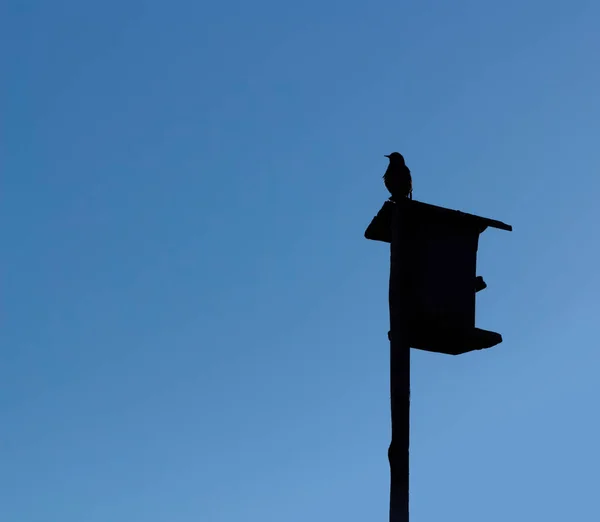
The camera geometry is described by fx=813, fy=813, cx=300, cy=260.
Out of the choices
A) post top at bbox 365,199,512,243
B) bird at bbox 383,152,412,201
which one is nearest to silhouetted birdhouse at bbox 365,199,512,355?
post top at bbox 365,199,512,243

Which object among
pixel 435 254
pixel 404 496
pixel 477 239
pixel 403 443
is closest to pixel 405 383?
pixel 403 443

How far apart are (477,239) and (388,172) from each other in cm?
77

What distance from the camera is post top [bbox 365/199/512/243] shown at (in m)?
4.91

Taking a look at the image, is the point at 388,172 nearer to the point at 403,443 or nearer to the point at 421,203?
the point at 421,203

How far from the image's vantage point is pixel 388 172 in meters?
5.43

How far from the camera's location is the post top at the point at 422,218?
193 inches

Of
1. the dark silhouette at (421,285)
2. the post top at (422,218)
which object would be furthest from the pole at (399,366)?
the post top at (422,218)

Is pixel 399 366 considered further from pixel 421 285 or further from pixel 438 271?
pixel 438 271

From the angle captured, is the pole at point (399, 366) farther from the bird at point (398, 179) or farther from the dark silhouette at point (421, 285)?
the bird at point (398, 179)

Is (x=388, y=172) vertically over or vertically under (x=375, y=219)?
over

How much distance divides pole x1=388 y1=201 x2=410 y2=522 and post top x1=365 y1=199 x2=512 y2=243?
0.53 feet

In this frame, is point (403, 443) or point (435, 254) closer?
point (403, 443)

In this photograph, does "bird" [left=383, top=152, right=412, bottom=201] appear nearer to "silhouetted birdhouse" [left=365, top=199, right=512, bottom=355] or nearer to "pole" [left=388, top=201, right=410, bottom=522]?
"silhouetted birdhouse" [left=365, top=199, right=512, bottom=355]

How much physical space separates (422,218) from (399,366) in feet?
4.22
